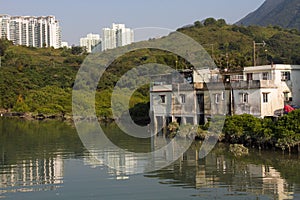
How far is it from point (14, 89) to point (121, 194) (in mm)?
52367

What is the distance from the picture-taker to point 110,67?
7344 centimetres

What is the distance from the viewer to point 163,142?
27359mm

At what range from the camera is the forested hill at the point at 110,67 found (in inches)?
2034

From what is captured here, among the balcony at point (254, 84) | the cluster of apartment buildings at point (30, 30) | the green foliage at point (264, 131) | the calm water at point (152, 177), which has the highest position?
the cluster of apartment buildings at point (30, 30)

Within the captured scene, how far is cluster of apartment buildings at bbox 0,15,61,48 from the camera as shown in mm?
120062

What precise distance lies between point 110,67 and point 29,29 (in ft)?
184

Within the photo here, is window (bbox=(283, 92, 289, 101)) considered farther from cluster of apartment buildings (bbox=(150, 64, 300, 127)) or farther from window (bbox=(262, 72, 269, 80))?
window (bbox=(262, 72, 269, 80))

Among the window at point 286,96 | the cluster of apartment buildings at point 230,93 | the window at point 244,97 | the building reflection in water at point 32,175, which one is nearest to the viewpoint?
the building reflection in water at point 32,175

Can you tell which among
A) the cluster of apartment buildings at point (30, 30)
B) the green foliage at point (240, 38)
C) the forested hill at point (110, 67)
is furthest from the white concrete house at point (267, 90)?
the cluster of apartment buildings at point (30, 30)

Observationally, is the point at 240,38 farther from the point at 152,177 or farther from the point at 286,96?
the point at 152,177

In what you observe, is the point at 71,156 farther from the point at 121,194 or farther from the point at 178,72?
the point at 178,72

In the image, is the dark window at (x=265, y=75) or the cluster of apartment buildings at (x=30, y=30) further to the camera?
the cluster of apartment buildings at (x=30, y=30)

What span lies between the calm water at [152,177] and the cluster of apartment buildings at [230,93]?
147 inches

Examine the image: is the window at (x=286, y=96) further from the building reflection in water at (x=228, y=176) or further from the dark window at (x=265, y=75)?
Answer: the building reflection in water at (x=228, y=176)
